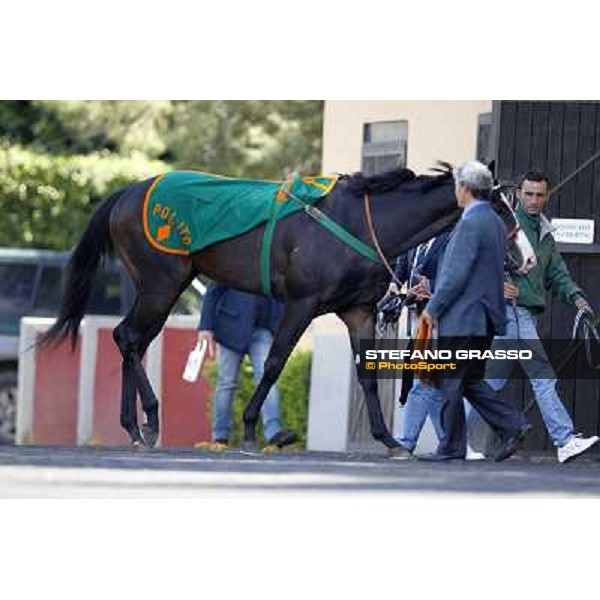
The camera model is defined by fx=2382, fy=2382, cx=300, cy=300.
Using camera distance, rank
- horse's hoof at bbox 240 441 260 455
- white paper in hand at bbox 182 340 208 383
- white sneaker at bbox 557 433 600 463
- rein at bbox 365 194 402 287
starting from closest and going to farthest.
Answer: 1. rein at bbox 365 194 402 287
2. white sneaker at bbox 557 433 600 463
3. horse's hoof at bbox 240 441 260 455
4. white paper in hand at bbox 182 340 208 383

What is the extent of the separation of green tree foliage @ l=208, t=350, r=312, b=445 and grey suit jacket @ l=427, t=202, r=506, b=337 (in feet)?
21.0

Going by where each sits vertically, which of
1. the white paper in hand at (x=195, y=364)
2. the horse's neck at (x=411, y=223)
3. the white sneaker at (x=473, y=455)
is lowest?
the white sneaker at (x=473, y=455)

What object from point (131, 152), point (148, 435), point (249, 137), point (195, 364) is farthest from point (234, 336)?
point (131, 152)

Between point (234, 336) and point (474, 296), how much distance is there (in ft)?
9.91

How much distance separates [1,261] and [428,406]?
8511 mm

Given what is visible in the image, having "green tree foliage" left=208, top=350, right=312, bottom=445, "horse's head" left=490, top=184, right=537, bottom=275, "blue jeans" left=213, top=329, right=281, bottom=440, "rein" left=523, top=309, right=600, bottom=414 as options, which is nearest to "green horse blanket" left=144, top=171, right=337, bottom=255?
"horse's head" left=490, top=184, right=537, bottom=275

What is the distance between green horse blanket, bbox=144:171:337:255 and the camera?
1495cm

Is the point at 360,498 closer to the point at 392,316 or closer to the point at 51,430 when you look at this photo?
the point at 392,316

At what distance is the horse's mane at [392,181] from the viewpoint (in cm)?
1484

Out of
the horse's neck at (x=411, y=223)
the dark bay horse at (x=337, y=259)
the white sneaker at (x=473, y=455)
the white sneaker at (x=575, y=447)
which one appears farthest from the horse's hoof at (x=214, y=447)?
the white sneaker at (x=575, y=447)

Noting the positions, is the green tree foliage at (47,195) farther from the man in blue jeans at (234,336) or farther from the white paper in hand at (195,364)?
the white paper in hand at (195,364)

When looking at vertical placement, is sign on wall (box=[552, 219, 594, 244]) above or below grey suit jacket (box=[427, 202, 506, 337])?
above

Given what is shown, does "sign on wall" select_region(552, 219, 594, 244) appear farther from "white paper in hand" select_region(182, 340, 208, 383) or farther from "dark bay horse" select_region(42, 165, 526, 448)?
"white paper in hand" select_region(182, 340, 208, 383)

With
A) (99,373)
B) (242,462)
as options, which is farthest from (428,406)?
(99,373)
